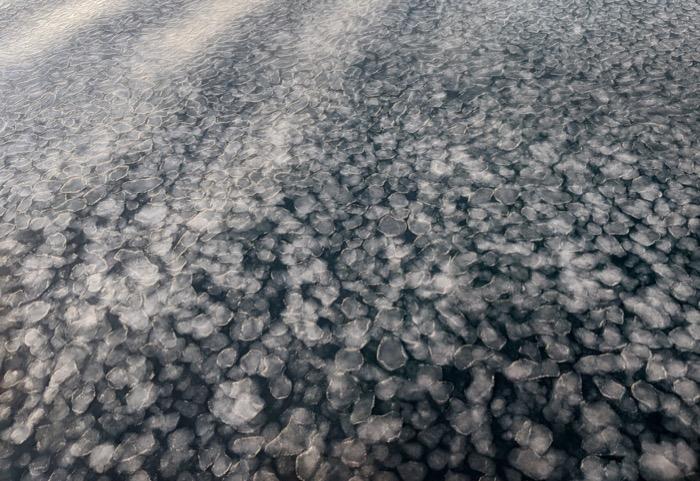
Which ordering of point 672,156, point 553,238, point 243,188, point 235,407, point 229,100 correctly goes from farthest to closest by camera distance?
point 229,100
point 243,188
point 672,156
point 553,238
point 235,407

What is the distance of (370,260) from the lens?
2211 mm

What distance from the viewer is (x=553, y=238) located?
2.17 metres

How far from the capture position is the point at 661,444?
1.56 metres

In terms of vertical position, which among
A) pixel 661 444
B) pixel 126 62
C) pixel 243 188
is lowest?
pixel 661 444

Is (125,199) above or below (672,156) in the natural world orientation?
above

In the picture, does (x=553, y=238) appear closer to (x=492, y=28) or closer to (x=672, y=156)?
(x=672, y=156)

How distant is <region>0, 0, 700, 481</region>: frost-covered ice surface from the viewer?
5.54 ft

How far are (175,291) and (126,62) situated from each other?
8.35 feet

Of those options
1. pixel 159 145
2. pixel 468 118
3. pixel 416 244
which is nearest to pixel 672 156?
pixel 468 118

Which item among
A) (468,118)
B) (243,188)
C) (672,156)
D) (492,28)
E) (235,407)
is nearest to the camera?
(235,407)

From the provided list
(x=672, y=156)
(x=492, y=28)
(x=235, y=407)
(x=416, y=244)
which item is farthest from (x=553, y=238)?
(x=492, y=28)

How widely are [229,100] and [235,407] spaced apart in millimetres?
2172

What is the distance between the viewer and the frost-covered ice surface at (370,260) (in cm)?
169

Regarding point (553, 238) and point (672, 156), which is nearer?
point (553, 238)
